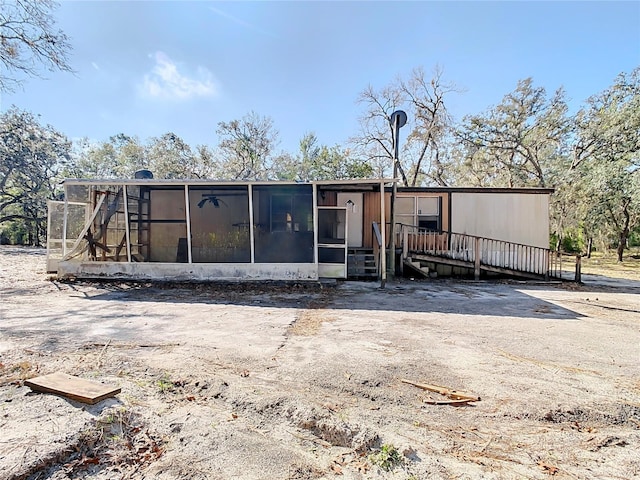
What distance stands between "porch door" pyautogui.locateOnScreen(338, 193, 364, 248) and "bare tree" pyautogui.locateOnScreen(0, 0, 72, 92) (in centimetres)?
896

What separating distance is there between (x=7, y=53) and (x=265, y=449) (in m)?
12.8

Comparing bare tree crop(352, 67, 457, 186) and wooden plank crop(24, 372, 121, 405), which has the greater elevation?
bare tree crop(352, 67, 457, 186)

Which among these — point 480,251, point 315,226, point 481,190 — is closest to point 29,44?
point 315,226

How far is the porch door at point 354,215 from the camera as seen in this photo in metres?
11.1

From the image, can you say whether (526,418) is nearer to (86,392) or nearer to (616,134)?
(86,392)

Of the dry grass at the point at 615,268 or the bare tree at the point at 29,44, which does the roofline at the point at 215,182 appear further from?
the dry grass at the point at 615,268

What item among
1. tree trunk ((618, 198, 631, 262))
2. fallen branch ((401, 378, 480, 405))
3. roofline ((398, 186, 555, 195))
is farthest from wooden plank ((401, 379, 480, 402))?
tree trunk ((618, 198, 631, 262))

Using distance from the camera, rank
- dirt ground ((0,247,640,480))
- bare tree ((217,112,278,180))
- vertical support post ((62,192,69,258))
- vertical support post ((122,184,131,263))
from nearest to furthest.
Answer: dirt ground ((0,247,640,480)) < vertical support post ((62,192,69,258)) < vertical support post ((122,184,131,263)) < bare tree ((217,112,278,180))

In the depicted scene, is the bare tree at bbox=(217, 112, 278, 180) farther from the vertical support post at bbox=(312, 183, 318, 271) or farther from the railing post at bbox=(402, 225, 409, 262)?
the vertical support post at bbox=(312, 183, 318, 271)

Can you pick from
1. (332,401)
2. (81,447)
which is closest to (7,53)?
(81,447)

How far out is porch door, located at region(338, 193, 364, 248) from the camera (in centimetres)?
1111

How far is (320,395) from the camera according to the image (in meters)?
2.65

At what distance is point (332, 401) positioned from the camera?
8.38 ft

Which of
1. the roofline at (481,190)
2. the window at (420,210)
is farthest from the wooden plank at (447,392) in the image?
the window at (420,210)
